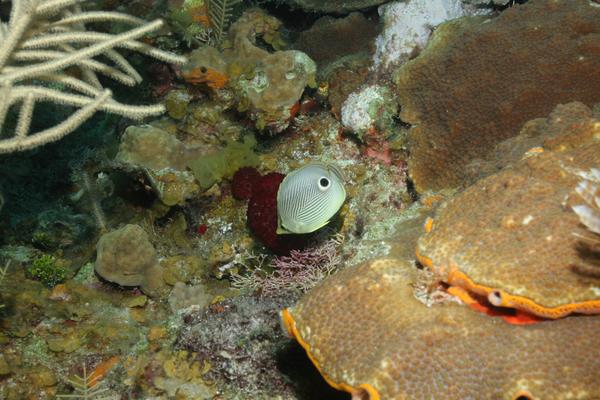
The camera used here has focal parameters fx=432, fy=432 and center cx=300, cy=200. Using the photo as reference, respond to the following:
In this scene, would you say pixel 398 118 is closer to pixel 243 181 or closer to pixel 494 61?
pixel 494 61

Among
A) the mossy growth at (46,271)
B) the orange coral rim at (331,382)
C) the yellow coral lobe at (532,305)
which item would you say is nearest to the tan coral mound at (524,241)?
the yellow coral lobe at (532,305)

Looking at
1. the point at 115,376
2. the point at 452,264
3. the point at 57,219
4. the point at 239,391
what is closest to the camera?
the point at 452,264

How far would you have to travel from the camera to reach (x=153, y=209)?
4906mm

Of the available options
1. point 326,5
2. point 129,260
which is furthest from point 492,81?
point 129,260

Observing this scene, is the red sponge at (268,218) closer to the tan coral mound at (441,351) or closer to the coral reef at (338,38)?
the tan coral mound at (441,351)

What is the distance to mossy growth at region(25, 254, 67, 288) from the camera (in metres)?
4.20

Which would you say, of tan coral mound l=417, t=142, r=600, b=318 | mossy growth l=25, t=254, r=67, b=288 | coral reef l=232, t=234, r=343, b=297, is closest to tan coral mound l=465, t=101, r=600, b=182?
tan coral mound l=417, t=142, r=600, b=318

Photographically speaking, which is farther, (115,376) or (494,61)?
(494,61)

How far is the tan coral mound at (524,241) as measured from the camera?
1.99 m

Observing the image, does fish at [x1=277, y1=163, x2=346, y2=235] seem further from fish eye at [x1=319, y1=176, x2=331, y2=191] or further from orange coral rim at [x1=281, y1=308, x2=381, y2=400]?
orange coral rim at [x1=281, y1=308, x2=381, y2=400]

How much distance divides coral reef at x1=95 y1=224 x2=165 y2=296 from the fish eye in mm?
2180

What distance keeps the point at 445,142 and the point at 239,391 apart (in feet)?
9.18

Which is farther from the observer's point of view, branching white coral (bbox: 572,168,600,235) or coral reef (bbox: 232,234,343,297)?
coral reef (bbox: 232,234,343,297)

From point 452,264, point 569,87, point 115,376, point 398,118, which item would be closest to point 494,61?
point 569,87
